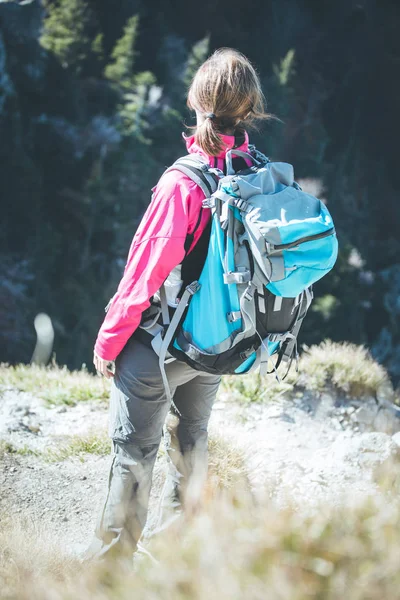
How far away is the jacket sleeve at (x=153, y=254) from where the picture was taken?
206 centimetres

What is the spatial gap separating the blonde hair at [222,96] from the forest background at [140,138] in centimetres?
1834

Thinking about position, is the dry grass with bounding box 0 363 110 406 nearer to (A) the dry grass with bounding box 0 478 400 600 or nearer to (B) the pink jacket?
(B) the pink jacket

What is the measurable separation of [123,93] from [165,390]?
2565 cm

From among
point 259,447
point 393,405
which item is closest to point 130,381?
point 259,447

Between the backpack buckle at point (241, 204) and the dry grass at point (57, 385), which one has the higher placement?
the backpack buckle at point (241, 204)

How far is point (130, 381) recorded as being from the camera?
2.23m

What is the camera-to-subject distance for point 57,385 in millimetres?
4949

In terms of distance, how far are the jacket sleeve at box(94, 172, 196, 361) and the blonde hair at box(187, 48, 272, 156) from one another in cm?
21

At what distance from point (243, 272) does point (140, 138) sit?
23.6 meters

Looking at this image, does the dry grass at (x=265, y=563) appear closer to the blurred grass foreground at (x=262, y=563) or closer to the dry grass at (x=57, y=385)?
the blurred grass foreground at (x=262, y=563)

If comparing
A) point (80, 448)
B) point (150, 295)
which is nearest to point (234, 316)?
point (150, 295)

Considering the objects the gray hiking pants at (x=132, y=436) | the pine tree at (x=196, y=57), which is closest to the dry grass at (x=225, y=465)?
the gray hiking pants at (x=132, y=436)

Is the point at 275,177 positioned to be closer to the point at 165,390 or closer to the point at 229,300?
the point at 229,300

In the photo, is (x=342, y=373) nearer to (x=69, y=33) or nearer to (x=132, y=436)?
(x=132, y=436)
